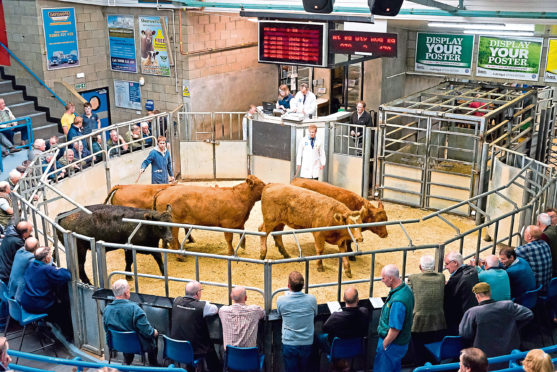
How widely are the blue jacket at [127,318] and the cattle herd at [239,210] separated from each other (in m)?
2.48

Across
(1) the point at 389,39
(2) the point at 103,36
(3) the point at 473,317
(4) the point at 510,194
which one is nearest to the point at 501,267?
(3) the point at 473,317

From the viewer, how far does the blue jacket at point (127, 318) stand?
691cm

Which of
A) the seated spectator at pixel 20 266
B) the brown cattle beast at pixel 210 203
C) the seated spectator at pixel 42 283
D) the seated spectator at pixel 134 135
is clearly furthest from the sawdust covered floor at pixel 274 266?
the seated spectator at pixel 134 135

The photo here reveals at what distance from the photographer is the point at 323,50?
12609 millimetres

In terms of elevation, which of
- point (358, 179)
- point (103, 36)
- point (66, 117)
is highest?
point (103, 36)

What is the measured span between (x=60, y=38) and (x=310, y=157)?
7.38 m

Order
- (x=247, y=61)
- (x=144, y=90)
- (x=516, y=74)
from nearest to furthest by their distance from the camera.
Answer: (x=516, y=74) → (x=144, y=90) → (x=247, y=61)

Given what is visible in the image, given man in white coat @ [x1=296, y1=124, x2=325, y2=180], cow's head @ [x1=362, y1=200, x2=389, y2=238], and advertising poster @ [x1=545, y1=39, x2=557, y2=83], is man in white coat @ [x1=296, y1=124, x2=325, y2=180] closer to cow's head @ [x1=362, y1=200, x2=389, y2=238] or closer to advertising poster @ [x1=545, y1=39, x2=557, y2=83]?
cow's head @ [x1=362, y1=200, x2=389, y2=238]

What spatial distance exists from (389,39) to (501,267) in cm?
591

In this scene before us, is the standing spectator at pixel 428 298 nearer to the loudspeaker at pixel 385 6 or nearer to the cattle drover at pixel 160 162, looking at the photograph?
the loudspeaker at pixel 385 6

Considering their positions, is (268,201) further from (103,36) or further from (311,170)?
(103,36)

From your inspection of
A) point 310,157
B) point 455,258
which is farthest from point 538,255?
point 310,157

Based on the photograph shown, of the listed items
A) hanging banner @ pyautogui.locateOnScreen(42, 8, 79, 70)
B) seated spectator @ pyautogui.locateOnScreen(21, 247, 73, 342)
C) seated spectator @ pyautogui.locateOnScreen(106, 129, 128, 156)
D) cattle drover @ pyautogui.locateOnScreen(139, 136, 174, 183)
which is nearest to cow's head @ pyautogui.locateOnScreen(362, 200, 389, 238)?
cattle drover @ pyautogui.locateOnScreen(139, 136, 174, 183)

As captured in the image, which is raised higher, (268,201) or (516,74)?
(516,74)
